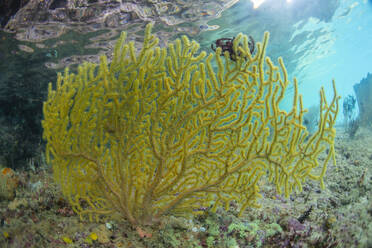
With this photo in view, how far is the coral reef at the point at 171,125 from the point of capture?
3000 millimetres

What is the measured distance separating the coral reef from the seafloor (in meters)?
0.36

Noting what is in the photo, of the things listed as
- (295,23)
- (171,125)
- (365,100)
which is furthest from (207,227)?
(365,100)

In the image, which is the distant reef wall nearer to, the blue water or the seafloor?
the blue water

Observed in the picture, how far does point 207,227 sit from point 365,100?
18567 mm

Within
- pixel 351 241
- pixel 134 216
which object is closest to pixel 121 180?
pixel 134 216

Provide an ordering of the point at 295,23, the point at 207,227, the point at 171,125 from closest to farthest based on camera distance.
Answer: the point at 171,125 < the point at 207,227 < the point at 295,23

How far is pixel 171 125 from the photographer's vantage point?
9.93 feet

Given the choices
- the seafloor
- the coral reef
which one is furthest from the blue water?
the coral reef

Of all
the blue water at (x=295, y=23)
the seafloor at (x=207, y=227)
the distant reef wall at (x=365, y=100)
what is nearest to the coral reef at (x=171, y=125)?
the seafloor at (x=207, y=227)

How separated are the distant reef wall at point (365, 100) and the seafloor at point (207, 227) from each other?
15229 millimetres

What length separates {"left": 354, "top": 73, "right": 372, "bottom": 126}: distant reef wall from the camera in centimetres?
1603

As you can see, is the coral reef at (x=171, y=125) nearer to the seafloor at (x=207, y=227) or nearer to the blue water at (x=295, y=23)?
the seafloor at (x=207, y=227)

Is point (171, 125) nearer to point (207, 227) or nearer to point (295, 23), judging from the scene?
point (207, 227)

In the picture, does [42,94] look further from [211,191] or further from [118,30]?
[211,191]
